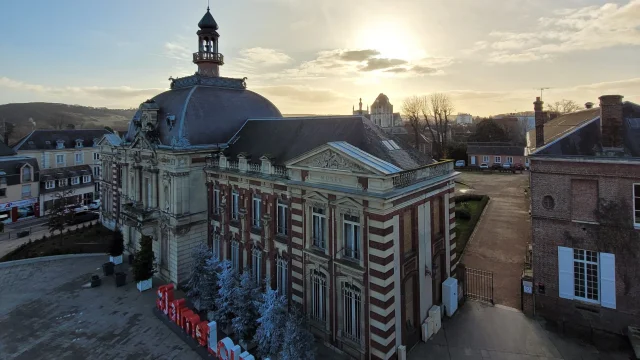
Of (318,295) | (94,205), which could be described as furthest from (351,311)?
(94,205)

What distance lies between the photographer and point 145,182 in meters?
25.9

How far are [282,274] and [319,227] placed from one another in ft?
13.2

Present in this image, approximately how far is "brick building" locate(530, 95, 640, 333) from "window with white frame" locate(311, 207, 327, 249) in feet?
34.3

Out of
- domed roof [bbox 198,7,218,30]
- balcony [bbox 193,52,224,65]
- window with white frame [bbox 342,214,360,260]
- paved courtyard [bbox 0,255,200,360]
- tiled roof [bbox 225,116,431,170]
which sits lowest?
paved courtyard [bbox 0,255,200,360]

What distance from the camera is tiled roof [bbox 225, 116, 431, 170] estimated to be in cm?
1727

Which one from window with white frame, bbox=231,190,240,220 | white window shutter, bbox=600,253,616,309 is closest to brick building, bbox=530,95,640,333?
white window shutter, bbox=600,253,616,309

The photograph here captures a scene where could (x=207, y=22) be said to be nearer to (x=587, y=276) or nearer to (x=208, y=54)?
(x=208, y=54)

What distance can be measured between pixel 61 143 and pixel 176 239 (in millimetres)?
41619

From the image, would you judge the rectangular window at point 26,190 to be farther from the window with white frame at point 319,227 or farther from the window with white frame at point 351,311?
the window with white frame at point 351,311

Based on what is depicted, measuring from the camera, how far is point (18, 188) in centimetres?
4381

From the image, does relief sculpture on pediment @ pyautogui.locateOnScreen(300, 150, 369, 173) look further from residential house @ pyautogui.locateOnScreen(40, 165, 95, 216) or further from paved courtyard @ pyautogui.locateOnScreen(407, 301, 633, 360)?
residential house @ pyautogui.locateOnScreen(40, 165, 95, 216)

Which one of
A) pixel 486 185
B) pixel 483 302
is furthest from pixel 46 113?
pixel 483 302

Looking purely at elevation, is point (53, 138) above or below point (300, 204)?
above

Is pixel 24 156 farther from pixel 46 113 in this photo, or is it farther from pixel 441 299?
pixel 46 113
